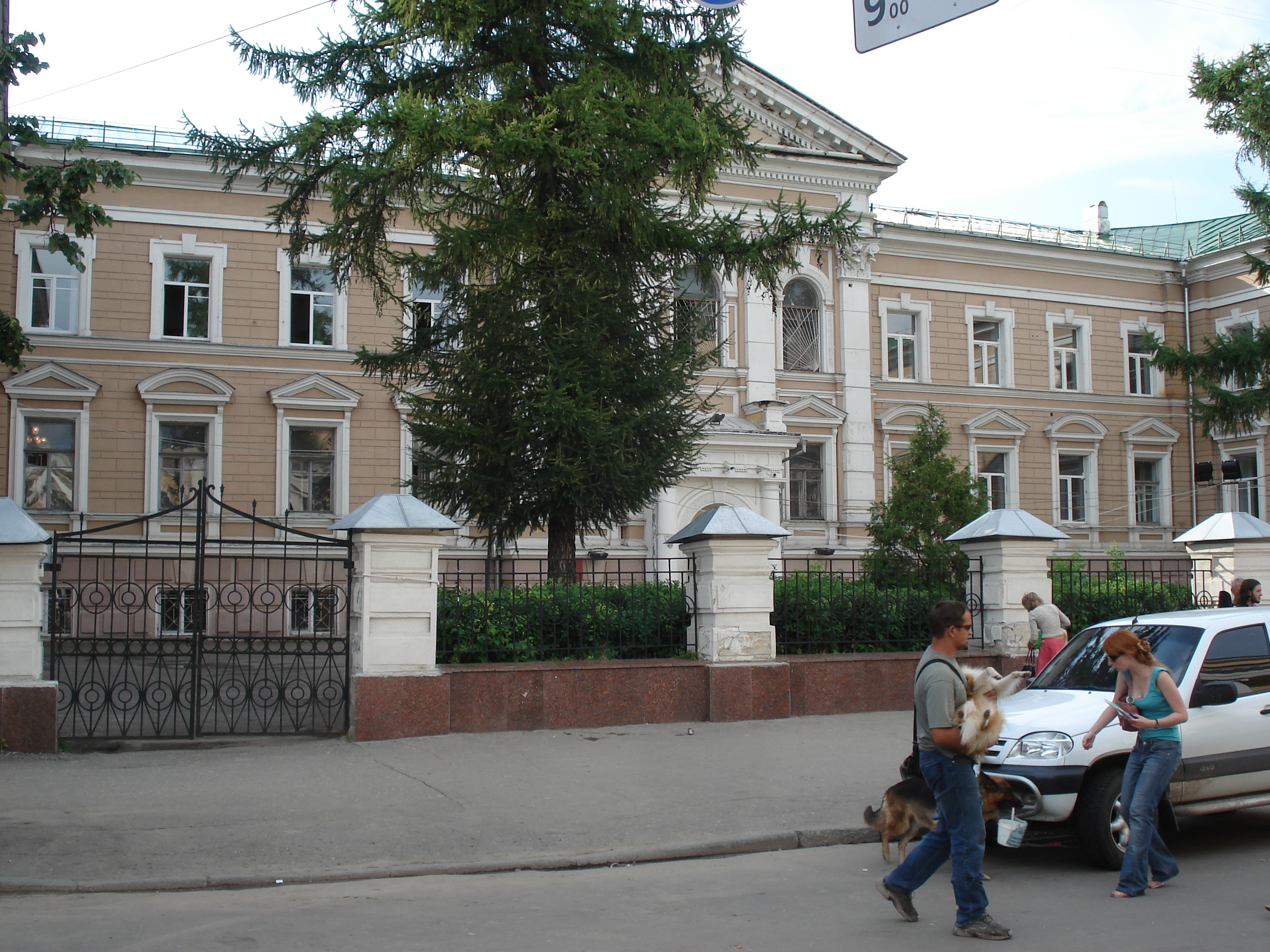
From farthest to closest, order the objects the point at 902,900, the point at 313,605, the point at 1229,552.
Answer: the point at 1229,552
the point at 313,605
the point at 902,900

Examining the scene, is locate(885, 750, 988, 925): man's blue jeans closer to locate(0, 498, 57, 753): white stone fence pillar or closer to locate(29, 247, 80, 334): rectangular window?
locate(0, 498, 57, 753): white stone fence pillar

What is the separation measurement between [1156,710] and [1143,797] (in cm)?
50

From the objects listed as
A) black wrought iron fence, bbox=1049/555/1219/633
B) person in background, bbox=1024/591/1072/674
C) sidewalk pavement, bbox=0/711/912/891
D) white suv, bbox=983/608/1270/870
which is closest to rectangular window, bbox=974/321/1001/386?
black wrought iron fence, bbox=1049/555/1219/633

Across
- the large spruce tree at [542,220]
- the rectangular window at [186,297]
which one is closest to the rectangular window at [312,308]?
the rectangular window at [186,297]

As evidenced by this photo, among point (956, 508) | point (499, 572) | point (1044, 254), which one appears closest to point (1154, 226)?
point (1044, 254)

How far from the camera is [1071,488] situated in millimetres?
31922

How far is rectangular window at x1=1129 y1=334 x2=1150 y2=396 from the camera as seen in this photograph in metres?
33.2

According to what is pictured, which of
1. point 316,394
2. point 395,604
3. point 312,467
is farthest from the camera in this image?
point 312,467

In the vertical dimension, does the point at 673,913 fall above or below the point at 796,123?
below

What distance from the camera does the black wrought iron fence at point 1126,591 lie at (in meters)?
15.2

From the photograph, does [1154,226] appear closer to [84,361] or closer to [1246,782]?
[84,361]

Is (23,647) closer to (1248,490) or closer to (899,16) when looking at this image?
(899,16)

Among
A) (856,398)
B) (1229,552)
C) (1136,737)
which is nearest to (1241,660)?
(1136,737)

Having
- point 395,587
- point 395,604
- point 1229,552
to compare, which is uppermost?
point 1229,552
